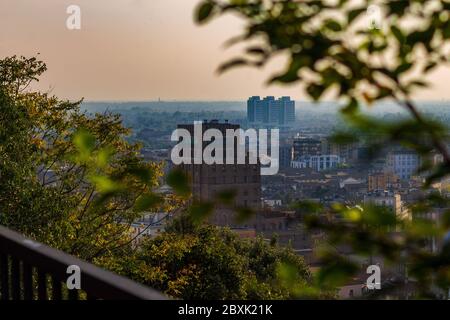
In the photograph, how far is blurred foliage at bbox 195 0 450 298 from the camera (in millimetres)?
707

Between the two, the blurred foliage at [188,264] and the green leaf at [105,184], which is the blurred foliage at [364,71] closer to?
the green leaf at [105,184]

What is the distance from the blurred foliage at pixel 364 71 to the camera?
71 centimetres

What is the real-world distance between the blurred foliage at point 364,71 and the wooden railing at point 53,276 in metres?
0.30

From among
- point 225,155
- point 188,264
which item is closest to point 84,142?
point 188,264

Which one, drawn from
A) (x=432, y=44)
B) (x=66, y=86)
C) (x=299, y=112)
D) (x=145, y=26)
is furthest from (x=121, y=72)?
(x=432, y=44)

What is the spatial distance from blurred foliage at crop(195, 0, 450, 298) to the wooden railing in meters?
0.30

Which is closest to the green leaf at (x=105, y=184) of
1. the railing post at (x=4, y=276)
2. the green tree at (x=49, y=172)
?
the railing post at (x=4, y=276)

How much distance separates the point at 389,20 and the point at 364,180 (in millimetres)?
12366

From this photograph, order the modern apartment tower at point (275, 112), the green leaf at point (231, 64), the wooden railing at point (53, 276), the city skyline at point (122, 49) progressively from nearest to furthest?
the green leaf at point (231, 64) → the wooden railing at point (53, 276) → the modern apartment tower at point (275, 112) → the city skyline at point (122, 49)

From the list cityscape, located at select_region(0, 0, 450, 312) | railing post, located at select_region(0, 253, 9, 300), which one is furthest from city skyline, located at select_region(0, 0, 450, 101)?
railing post, located at select_region(0, 253, 9, 300)

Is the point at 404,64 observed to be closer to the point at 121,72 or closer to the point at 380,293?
the point at 380,293

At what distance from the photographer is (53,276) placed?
3.97ft

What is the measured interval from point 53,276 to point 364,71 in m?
0.66

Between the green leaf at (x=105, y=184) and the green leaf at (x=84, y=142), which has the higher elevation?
the green leaf at (x=84, y=142)
